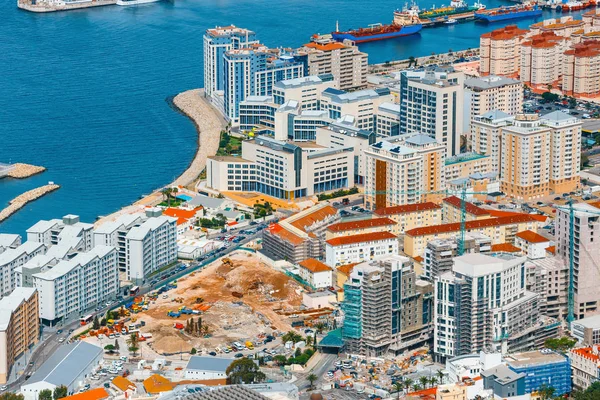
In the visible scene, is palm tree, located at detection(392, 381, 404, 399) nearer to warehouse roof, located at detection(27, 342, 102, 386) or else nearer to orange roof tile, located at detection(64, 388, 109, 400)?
orange roof tile, located at detection(64, 388, 109, 400)

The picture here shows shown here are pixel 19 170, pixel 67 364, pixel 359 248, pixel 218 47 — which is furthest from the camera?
pixel 218 47

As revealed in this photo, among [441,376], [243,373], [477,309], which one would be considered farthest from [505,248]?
[243,373]

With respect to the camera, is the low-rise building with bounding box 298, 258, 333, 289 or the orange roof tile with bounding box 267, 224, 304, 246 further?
the orange roof tile with bounding box 267, 224, 304, 246

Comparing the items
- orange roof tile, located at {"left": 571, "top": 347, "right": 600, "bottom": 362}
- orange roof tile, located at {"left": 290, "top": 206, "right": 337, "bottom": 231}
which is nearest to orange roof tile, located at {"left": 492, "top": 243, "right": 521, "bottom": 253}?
orange roof tile, located at {"left": 571, "top": 347, "right": 600, "bottom": 362}

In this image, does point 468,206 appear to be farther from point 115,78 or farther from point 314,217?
point 115,78

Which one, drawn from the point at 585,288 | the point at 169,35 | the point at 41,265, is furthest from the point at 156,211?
the point at 169,35

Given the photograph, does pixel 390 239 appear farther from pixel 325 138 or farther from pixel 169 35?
pixel 169 35
